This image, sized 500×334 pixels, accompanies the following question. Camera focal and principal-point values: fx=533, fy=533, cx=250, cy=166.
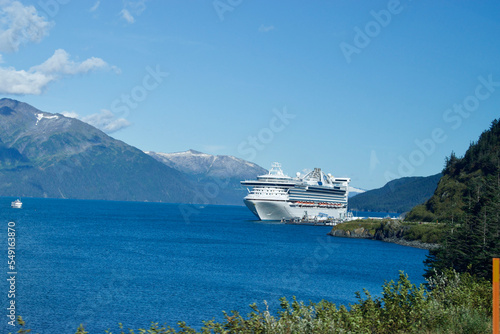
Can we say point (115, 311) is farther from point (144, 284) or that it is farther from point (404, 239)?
point (404, 239)

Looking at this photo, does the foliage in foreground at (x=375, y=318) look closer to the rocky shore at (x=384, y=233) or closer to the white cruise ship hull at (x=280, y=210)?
the rocky shore at (x=384, y=233)

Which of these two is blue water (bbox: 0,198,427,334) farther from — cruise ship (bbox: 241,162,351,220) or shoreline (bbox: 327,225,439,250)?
cruise ship (bbox: 241,162,351,220)

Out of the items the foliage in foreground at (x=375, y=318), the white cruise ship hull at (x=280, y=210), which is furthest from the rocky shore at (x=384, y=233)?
the foliage in foreground at (x=375, y=318)

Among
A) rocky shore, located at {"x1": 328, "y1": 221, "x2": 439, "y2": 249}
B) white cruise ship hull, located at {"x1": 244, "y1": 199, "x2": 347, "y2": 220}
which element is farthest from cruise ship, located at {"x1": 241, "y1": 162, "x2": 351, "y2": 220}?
rocky shore, located at {"x1": 328, "y1": 221, "x2": 439, "y2": 249}

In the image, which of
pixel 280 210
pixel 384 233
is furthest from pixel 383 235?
pixel 280 210

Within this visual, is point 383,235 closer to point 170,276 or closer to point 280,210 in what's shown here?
point 280,210

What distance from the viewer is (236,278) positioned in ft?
129

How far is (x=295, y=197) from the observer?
114m

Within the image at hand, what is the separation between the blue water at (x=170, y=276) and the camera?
27.2 m

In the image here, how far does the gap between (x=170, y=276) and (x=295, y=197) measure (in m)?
76.7

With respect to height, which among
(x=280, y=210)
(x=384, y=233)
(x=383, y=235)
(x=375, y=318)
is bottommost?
(x=375, y=318)

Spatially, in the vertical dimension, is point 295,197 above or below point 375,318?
above

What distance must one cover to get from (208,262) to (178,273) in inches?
287

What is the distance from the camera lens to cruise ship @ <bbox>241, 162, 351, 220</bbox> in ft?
365
